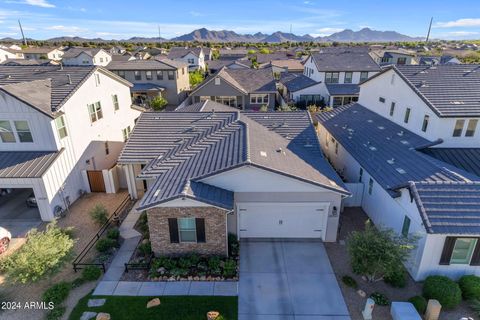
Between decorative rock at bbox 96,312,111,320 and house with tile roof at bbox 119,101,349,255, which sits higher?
house with tile roof at bbox 119,101,349,255

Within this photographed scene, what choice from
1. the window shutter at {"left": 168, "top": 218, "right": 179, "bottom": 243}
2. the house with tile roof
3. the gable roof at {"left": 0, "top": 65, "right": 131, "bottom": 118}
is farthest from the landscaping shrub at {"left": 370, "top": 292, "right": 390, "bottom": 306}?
the gable roof at {"left": 0, "top": 65, "right": 131, "bottom": 118}

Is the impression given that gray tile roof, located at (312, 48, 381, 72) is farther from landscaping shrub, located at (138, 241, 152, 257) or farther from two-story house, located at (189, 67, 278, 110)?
landscaping shrub, located at (138, 241, 152, 257)

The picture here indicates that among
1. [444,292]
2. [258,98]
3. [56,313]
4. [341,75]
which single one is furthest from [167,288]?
[341,75]

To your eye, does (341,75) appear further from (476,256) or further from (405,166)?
(476,256)

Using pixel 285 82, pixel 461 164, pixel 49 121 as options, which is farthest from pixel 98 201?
pixel 285 82

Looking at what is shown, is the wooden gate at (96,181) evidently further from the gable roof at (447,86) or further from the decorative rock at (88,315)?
the gable roof at (447,86)

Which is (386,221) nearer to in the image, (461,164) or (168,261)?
(461,164)
